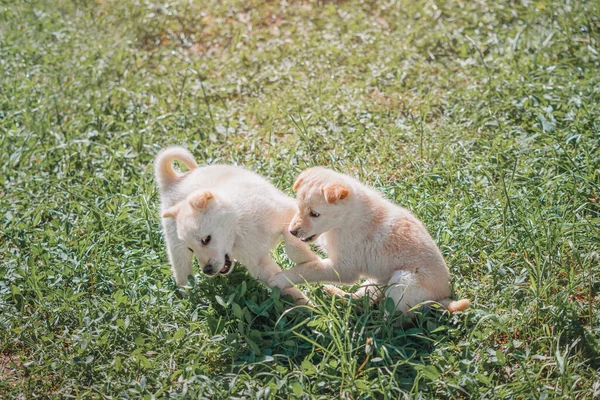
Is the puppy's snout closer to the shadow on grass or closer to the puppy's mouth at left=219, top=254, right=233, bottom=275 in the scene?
the puppy's mouth at left=219, top=254, right=233, bottom=275

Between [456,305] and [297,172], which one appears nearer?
[456,305]

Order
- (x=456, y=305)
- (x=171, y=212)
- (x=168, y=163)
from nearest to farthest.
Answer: (x=456, y=305)
(x=171, y=212)
(x=168, y=163)

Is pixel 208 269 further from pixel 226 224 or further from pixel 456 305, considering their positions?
pixel 456 305

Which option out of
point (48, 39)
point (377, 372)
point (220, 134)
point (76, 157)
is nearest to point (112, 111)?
point (76, 157)

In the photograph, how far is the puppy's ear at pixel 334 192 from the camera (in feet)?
14.2

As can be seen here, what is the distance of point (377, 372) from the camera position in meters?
4.07

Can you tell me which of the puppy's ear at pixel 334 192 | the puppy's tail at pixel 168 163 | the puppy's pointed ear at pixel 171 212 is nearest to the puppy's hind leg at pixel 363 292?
the puppy's ear at pixel 334 192

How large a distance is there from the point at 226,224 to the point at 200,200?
259 mm

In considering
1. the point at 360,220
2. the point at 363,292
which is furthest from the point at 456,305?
the point at 360,220

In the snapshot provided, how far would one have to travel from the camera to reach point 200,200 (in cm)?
442

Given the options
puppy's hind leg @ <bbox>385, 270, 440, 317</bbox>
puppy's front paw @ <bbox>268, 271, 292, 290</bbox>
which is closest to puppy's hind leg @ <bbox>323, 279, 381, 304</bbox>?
puppy's hind leg @ <bbox>385, 270, 440, 317</bbox>

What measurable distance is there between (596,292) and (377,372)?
5.36 ft

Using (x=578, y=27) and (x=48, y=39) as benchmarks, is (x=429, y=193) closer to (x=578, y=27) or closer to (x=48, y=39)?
(x=578, y=27)

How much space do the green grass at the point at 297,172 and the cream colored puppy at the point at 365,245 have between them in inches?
7.4
